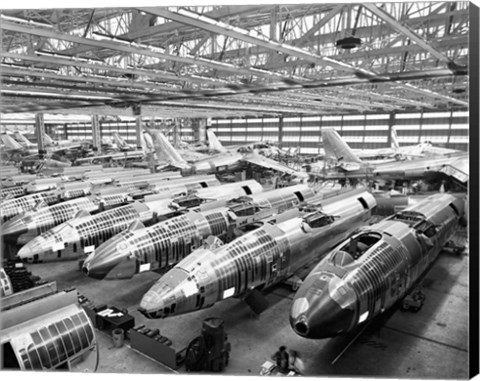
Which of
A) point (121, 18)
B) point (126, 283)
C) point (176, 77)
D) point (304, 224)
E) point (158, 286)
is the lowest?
point (126, 283)

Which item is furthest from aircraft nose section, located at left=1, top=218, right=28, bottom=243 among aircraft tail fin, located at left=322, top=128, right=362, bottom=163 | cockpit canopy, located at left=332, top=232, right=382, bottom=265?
aircraft tail fin, located at left=322, top=128, right=362, bottom=163

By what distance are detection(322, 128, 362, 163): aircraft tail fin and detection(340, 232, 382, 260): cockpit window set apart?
77.2 feet

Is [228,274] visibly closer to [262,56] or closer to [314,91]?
[262,56]

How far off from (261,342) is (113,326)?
5.04 m

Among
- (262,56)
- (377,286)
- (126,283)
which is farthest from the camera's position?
(262,56)

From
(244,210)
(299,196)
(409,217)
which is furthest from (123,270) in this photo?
(299,196)

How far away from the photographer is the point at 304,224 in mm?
14797

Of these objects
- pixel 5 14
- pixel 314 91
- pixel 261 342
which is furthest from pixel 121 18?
pixel 314 91

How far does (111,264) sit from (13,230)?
8577 millimetres

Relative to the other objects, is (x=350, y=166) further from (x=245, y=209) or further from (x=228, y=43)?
(x=245, y=209)

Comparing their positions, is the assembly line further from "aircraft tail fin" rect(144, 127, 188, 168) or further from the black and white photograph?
"aircraft tail fin" rect(144, 127, 188, 168)

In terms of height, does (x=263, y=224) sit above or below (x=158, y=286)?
above

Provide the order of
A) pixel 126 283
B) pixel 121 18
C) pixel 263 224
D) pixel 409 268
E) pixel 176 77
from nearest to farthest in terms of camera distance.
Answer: pixel 409 268, pixel 263 224, pixel 126 283, pixel 121 18, pixel 176 77

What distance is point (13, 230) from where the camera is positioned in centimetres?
1919
